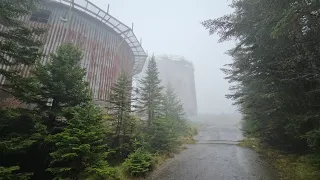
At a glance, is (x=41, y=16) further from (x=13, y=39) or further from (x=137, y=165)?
(x=137, y=165)

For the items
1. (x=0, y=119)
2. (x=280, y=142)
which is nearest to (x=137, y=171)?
(x=0, y=119)

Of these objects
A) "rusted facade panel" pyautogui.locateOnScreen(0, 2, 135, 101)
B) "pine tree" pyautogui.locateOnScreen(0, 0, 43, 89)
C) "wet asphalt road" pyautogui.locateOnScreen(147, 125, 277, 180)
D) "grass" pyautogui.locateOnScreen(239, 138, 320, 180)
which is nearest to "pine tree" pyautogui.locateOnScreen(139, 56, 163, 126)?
"rusted facade panel" pyautogui.locateOnScreen(0, 2, 135, 101)

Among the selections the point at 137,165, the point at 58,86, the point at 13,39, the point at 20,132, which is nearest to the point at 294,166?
the point at 137,165

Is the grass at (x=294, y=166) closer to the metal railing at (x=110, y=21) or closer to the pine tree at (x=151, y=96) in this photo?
the pine tree at (x=151, y=96)

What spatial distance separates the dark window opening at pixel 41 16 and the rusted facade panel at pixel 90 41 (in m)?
0.39

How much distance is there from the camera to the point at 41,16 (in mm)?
17641

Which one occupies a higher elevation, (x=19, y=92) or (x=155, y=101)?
(x=155, y=101)

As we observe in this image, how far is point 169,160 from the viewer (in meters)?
11.8

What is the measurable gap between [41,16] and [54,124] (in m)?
13.2

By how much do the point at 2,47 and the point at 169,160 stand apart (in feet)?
32.5

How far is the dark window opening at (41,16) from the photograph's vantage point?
56.5 ft

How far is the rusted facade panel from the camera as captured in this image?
55.3 ft

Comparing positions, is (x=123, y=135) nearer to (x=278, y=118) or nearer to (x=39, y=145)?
(x=39, y=145)

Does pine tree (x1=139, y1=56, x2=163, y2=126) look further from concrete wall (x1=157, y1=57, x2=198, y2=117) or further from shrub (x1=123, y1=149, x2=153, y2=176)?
concrete wall (x1=157, y1=57, x2=198, y2=117)
